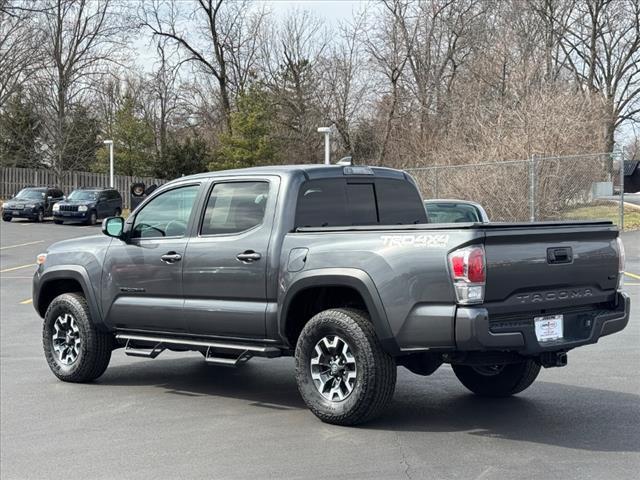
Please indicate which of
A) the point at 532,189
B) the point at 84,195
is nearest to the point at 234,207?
the point at 532,189

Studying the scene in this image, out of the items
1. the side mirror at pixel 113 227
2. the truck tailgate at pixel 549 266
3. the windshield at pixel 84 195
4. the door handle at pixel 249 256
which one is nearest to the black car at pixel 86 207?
the windshield at pixel 84 195

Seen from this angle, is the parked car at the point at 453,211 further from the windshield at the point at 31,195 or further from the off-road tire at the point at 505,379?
the windshield at the point at 31,195

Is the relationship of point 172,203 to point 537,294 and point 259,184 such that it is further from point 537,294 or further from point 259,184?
point 537,294

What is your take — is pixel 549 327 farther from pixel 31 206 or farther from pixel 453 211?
pixel 31 206

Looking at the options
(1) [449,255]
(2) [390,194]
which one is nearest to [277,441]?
(1) [449,255]

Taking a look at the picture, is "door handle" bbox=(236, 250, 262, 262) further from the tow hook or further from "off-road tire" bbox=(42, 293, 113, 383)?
the tow hook

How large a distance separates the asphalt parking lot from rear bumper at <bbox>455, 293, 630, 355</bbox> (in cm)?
63

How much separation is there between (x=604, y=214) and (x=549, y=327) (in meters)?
20.2

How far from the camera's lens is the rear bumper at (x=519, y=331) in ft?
18.5

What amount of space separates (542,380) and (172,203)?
380 cm

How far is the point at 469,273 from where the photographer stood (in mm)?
5641

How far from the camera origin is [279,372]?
341 inches

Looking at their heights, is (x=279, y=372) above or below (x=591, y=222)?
below

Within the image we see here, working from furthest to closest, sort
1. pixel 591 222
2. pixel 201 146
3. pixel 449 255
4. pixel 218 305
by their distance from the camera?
pixel 201 146 < pixel 218 305 < pixel 591 222 < pixel 449 255
